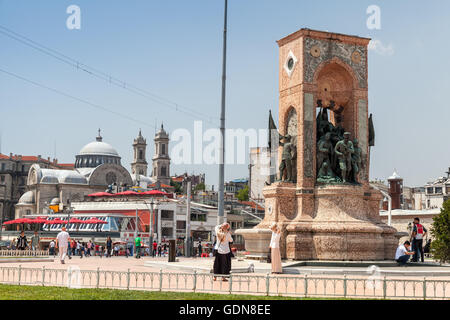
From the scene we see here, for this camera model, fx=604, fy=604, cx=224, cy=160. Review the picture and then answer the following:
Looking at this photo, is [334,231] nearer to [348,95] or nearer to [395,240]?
[395,240]

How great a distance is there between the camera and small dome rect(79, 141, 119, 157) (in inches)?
4931

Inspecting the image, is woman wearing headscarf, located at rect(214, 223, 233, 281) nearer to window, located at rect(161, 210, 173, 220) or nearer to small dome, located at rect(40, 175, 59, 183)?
window, located at rect(161, 210, 173, 220)

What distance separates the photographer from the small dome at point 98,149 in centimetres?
12525

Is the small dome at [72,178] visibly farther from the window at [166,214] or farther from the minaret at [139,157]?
the window at [166,214]

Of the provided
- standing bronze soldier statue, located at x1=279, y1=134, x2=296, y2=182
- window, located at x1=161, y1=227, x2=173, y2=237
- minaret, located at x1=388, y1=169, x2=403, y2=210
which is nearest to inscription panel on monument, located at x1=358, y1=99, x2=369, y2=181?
standing bronze soldier statue, located at x1=279, y1=134, x2=296, y2=182

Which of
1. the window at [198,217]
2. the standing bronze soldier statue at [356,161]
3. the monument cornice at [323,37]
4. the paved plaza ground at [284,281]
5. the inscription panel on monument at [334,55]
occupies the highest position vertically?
the monument cornice at [323,37]

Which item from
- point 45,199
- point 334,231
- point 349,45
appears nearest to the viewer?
point 334,231

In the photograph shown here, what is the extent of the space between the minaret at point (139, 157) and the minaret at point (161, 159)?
553 cm

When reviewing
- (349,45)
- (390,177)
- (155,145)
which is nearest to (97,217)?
(390,177)

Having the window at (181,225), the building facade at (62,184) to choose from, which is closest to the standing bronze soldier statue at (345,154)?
the window at (181,225)

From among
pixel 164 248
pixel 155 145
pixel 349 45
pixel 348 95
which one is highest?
pixel 155 145

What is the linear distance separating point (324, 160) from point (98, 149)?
110497 mm
